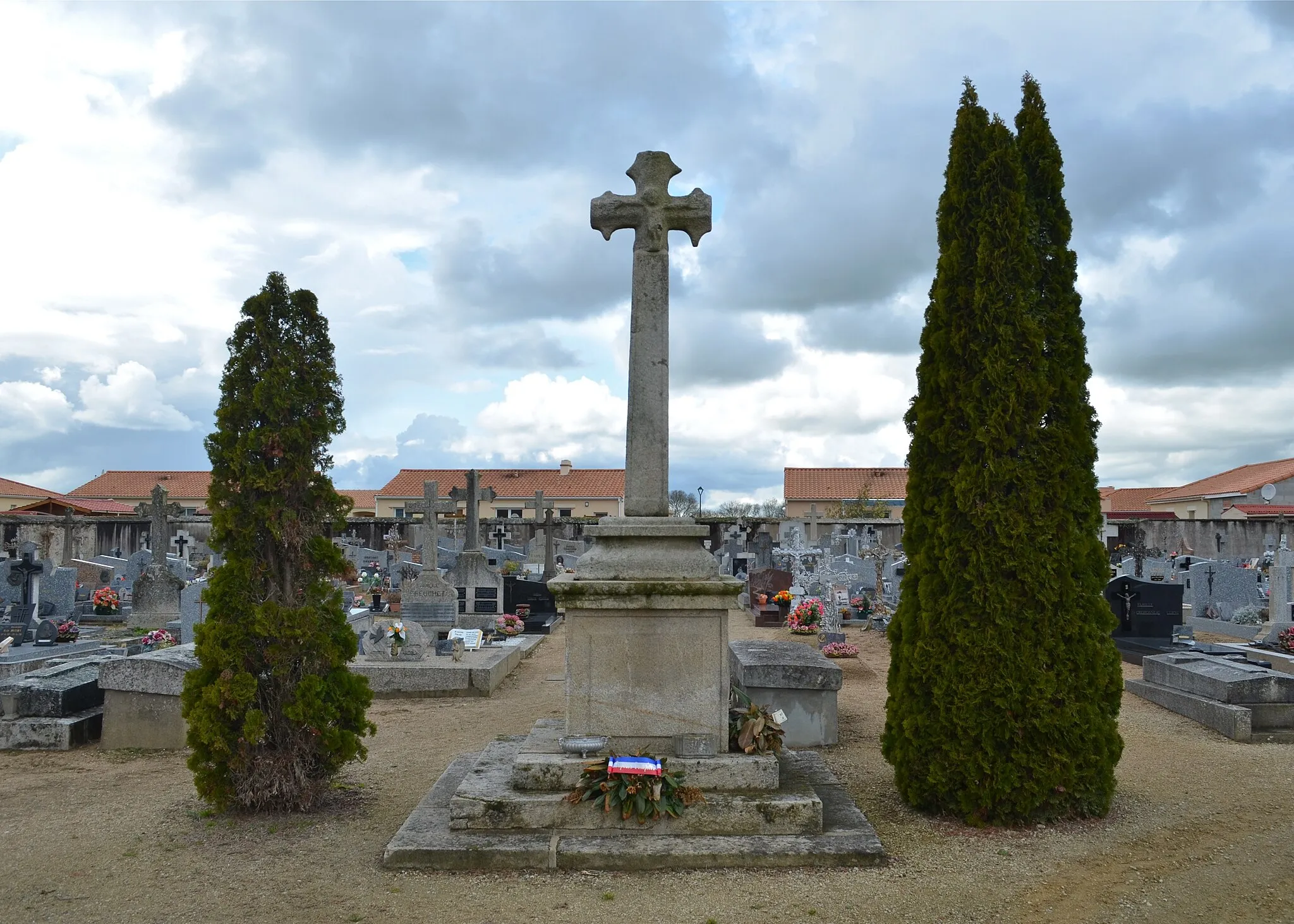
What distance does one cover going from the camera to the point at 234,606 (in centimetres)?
562

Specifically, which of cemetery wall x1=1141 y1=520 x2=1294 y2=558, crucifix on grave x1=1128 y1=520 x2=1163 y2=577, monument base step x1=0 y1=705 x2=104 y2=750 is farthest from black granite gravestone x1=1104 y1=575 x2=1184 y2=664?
cemetery wall x1=1141 y1=520 x2=1294 y2=558

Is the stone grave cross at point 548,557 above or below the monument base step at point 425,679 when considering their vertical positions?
above

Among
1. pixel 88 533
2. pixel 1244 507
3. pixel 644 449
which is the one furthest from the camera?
pixel 1244 507

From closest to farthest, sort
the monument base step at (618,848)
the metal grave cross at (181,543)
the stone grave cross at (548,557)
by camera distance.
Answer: the monument base step at (618,848), the stone grave cross at (548,557), the metal grave cross at (181,543)

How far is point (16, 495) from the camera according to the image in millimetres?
45969

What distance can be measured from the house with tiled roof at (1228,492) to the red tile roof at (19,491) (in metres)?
52.2

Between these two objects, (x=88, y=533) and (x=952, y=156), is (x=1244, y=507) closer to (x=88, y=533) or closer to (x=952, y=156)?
(x=952, y=156)

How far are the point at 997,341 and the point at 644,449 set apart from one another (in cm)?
225

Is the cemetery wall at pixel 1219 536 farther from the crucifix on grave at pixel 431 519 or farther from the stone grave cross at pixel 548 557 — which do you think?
the crucifix on grave at pixel 431 519

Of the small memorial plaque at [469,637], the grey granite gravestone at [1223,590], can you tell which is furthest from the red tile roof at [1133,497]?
the small memorial plaque at [469,637]

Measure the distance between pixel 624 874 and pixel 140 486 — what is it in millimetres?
61819

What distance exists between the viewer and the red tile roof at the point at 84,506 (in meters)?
39.2

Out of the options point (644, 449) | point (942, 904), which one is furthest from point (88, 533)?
point (942, 904)

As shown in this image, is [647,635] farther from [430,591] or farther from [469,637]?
[430,591]
